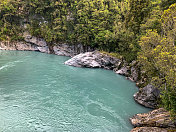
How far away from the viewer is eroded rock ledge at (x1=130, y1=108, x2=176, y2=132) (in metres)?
11.7

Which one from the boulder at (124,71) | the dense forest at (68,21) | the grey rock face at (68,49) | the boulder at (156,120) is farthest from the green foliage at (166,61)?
the grey rock face at (68,49)

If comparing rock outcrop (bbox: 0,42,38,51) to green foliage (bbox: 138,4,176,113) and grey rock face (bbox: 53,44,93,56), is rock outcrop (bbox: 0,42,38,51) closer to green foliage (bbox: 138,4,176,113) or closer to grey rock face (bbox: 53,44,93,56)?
grey rock face (bbox: 53,44,93,56)

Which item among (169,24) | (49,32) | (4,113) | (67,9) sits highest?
(67,9)

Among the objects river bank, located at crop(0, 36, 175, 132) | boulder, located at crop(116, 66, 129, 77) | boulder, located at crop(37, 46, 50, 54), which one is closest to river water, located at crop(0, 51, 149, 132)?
river bank, located at crop(0, 36, 175, 132)

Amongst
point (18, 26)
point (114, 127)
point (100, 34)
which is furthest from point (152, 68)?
point (18, 26)

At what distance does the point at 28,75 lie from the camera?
26.7m

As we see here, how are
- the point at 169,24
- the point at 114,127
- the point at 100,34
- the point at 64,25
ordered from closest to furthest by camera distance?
the point at 114,127 < the point at 169,24 < the point at 100,34 < the point at 64,25

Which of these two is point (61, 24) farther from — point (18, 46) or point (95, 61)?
point (95, 61)

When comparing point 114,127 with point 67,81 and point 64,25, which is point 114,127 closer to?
point 67,81

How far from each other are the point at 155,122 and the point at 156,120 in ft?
0.80

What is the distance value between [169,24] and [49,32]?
167ft

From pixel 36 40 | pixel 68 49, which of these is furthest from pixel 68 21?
pixel 36 40

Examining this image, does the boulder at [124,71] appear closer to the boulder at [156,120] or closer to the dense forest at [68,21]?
the dense forest at [68,21]

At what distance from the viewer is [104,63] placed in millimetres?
41156
